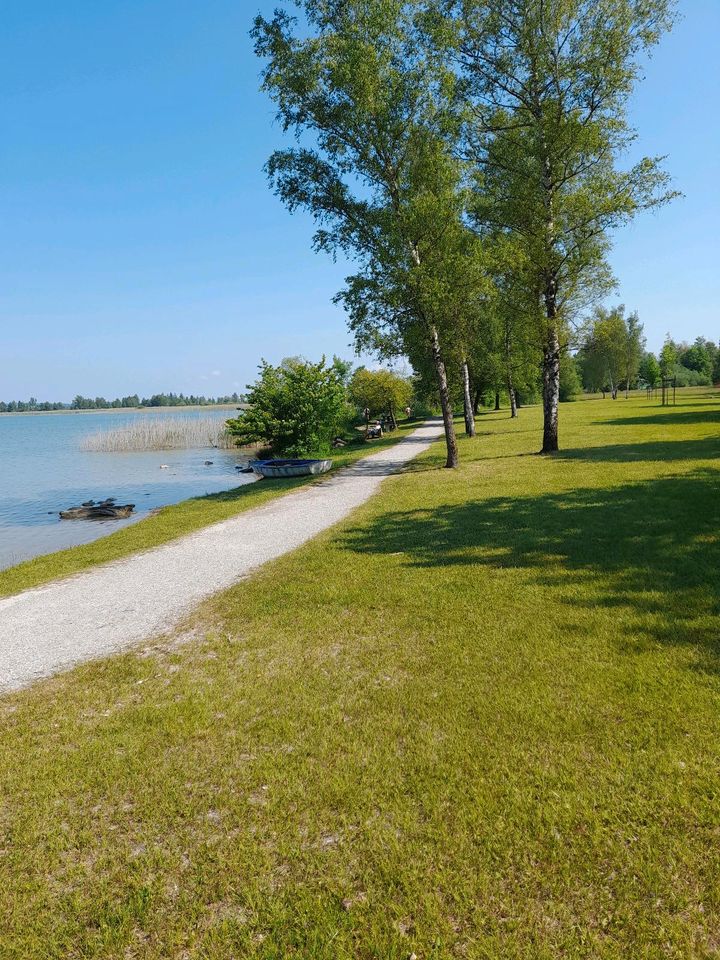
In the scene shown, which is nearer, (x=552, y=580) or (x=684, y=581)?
(x=684, y=581)

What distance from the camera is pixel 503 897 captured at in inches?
106

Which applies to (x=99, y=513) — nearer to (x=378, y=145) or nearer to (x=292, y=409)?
(x=292, y=409)

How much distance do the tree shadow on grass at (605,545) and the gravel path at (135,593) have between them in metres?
1.93

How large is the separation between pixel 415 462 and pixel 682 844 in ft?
58.4

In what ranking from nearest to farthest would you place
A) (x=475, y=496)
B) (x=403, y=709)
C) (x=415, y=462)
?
1. (x=403, y=709)
2. (x=475, y=496)
3. (x=415, y=462)

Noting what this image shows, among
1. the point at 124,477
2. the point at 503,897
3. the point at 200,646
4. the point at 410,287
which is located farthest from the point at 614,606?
the point at 124,477

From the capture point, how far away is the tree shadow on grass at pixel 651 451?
15648 mm

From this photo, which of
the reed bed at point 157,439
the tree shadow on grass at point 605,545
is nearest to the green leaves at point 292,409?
the tree shadow on grass at point 605,545

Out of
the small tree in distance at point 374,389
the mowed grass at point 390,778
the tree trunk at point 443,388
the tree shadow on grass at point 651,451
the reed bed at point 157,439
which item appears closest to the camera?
the mowed grass at point 390,778

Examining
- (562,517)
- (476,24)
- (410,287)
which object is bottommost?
(562,517)

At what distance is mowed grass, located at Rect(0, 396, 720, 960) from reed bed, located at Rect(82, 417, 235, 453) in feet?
148

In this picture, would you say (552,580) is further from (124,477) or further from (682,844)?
(124,477)

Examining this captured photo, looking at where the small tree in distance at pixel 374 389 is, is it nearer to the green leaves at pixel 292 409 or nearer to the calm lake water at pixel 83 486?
the calm lake water at pixel 83 486

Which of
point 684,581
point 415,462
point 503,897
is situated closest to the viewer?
point 503,897
